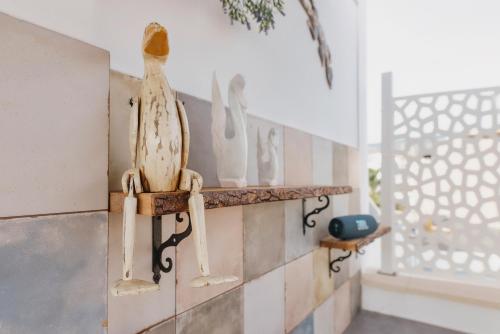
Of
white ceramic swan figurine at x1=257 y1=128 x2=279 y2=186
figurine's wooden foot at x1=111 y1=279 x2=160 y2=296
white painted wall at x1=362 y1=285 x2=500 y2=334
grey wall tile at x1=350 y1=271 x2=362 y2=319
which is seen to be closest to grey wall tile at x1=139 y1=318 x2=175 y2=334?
figurine's wooden foot at x1=111 y1=279 x2=160 y2=296

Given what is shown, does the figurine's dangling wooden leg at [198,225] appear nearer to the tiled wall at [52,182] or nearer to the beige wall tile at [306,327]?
the tiled wall at [52,182]

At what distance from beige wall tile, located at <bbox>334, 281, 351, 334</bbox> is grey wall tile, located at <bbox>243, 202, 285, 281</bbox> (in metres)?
0.58

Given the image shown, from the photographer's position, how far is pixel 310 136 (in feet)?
3.83

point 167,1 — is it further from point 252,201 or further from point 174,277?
point 174,277

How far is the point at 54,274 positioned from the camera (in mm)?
408

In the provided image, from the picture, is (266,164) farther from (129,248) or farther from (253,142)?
(129,248)

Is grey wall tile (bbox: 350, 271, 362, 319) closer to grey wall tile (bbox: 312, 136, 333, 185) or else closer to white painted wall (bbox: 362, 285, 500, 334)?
white painted wall (bbox: 362, 285, 500, 334)

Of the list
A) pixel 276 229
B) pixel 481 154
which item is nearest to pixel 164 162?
pixel 276 229

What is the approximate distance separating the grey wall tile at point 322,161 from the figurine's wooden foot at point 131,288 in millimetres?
893

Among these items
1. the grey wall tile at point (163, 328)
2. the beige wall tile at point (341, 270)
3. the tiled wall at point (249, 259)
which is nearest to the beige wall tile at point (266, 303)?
the tiled wall at point (249, 259)

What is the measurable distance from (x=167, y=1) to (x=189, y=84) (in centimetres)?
17

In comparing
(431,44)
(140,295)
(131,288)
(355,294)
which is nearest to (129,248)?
(131,288)

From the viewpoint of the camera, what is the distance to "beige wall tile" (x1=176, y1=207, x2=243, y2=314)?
0.59m

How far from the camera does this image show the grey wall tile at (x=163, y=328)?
A: 0.53 m
